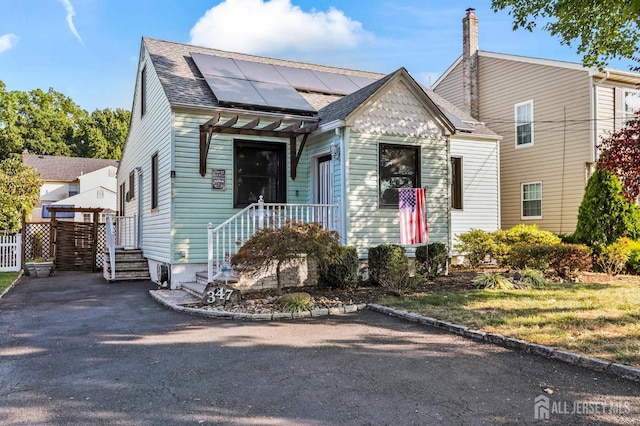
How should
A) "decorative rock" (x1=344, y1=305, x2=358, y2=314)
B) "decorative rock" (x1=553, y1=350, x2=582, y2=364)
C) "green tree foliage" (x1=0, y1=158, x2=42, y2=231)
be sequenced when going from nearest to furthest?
"decorative rock" (x1=553, y1=350, x2=582, y2=364) → "decorative rock" (x1=344, y1=305, x2=358, y2=314) → "green tree foliage" (x1=0, y1=158, x2=42, y2=231)

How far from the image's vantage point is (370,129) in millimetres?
9797

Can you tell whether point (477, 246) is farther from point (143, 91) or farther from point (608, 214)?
point (143, 91)

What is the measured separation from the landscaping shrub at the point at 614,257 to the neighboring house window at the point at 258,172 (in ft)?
25.9

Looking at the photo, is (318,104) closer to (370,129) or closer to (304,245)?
(370,129)

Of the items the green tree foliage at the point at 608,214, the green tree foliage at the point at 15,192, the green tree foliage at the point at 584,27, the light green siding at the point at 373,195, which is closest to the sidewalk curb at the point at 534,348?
the light green siding at the point at 373,195

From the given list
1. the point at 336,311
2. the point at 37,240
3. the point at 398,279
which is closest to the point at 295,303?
the point at 336,311

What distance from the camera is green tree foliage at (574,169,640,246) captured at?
11.3m

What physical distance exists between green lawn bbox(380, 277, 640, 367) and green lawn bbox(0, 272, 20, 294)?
8.99 metres

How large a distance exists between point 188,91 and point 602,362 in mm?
9352

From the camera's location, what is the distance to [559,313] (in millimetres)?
6273

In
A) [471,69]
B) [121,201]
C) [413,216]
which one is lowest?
[413,216]

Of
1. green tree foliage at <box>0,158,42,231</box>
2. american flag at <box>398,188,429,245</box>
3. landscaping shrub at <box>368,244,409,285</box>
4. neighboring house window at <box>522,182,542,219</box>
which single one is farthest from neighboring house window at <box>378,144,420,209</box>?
green tree foliage at <box>0,158,42,231</box>

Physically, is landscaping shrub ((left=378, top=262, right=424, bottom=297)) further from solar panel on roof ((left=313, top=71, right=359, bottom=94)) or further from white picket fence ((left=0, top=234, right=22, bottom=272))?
white picket fence ((left=0, top=234, right=22, bottom=272))

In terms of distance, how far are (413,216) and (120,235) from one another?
11.3 meters
